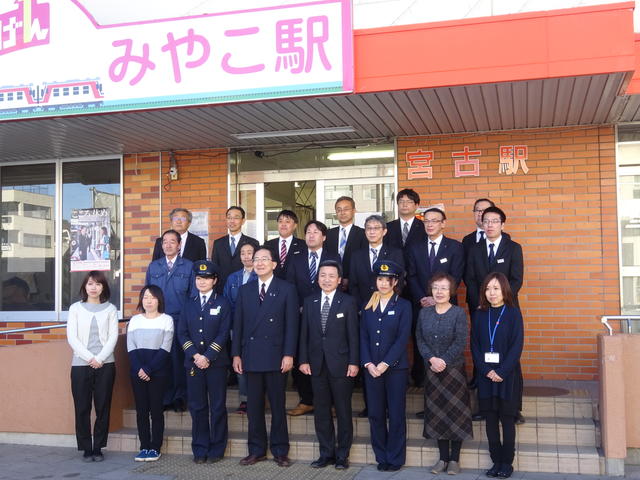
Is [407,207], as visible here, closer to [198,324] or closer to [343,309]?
[343,309]

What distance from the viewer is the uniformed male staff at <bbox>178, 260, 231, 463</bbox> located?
6074mm

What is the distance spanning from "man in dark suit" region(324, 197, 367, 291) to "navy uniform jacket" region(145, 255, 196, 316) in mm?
1400

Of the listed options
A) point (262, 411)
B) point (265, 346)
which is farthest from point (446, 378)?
point (262, 411)

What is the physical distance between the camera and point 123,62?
6367 mm

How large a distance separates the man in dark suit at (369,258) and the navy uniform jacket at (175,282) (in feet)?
5.23

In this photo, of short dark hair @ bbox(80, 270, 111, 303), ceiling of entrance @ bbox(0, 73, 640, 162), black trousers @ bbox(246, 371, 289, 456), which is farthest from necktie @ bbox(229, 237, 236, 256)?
black trousers @ bbox(246, 371, 289, 456)

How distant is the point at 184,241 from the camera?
7297 mm

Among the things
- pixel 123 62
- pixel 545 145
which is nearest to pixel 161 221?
pixel 123 62

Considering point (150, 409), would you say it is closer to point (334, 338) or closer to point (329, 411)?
point (329, 411)

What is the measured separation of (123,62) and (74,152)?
9.17 ft

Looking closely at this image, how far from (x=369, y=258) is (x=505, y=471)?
2.12m

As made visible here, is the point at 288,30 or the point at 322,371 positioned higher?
the point at 288,30

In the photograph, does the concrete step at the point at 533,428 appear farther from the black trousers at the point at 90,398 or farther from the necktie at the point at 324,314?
the necktie at the point at 324,314

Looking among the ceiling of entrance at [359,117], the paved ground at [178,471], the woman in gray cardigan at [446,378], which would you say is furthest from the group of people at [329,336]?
the ceiling of entrance at [359,117]
